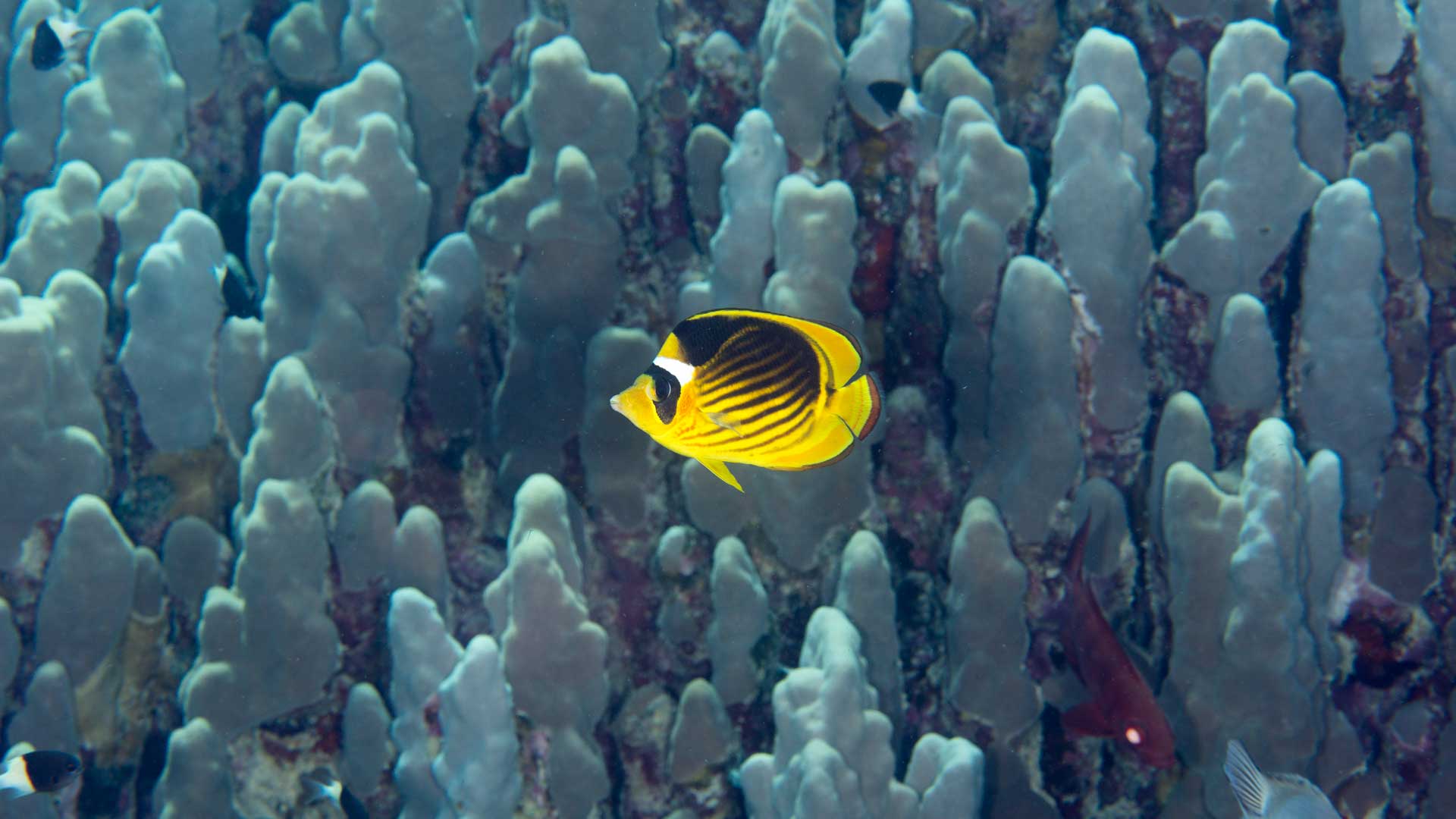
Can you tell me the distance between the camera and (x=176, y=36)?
4508mm

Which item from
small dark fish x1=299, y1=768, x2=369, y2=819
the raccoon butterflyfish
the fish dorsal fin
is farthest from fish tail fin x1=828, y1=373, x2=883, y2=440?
small dark fish x1=299, y1=768, x2=369, y2=819

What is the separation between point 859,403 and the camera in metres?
1.74

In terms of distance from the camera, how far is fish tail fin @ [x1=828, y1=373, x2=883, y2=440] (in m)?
1.71

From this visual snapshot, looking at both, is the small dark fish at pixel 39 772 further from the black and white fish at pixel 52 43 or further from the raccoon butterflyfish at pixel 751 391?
the black and white fish at pixel 52 43

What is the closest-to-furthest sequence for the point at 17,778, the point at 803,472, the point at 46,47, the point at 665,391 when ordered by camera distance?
the point at 665,391 < the point at 17,778 < the point at 803,472 < the point at 46,47

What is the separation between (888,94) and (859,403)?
72.3 inches

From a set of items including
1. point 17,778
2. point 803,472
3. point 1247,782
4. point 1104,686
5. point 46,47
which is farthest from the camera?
point 46,47

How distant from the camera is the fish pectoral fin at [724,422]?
1.58 metres

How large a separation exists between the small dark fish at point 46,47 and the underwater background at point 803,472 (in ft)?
5.85

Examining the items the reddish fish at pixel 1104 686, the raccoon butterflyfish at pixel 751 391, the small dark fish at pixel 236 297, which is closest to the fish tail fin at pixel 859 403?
the raccoon butterflyfish at pixel 751 391

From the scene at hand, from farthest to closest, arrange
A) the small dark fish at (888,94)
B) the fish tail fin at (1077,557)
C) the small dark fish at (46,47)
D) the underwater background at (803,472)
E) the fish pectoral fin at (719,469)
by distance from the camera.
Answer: the small dark fish at (46,47)
the small dark fish at (888,94)
the underwater background at (803,472)
the fish tail fin at (1077,557)
the fish pectoral fin at (719,469)

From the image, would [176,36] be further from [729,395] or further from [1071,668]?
[1071,668]

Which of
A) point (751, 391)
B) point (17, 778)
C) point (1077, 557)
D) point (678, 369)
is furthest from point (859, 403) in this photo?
point (17, 778)

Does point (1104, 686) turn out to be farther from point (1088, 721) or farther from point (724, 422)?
point (724, 422)
